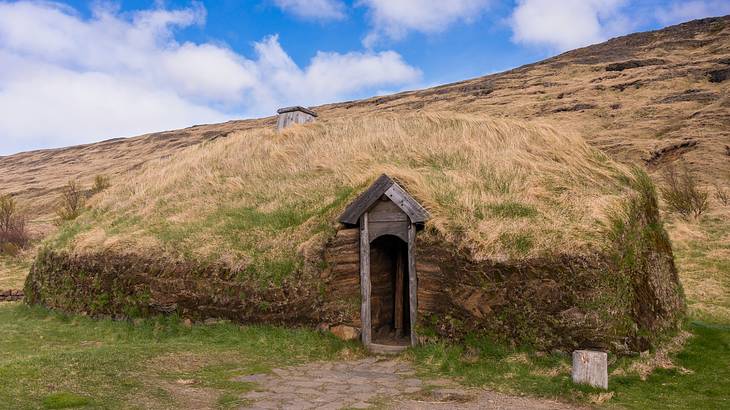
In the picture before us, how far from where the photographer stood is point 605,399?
25.8ft

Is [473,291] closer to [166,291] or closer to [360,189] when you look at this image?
[360,189]

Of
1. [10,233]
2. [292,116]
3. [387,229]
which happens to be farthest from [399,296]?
[10,233]

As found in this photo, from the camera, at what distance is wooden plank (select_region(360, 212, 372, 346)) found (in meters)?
11.4

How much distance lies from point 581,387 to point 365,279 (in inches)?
188

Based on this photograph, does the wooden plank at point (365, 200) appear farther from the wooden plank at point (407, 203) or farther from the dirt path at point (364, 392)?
the dirt path at point (364, 392)

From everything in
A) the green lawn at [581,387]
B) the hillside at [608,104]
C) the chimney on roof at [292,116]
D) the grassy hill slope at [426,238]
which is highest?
the hillside at [608,104]

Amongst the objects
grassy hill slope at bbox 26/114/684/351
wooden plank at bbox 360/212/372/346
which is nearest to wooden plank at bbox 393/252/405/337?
wooden plank at bbox 360/212/372/346

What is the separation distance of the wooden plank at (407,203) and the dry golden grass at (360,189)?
0.25 m

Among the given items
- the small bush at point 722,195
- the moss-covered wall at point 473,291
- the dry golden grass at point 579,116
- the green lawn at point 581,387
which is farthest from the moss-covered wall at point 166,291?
the small bush at point 722,195

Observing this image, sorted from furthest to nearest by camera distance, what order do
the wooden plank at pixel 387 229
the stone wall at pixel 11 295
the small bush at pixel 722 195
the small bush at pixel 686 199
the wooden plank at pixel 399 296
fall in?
the small bush at pixel 722 195 → the small bush at pixel 686 199 → the stone wall at pixel 11 295 → the wooden plank at pixel 399 296 → the wooden plank at pixel 387 229

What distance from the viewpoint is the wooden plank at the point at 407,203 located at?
11266 millimetres

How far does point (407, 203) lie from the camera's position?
37.4 ft

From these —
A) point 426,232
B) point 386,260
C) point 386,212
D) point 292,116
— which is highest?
point 292,116

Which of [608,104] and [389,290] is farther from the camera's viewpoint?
[608,104]
